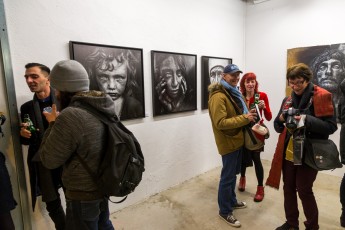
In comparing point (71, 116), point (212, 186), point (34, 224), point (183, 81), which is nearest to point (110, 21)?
point (183, 81)

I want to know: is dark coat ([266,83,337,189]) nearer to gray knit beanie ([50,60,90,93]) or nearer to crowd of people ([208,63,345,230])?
crowd of people ([208,63,345,230])

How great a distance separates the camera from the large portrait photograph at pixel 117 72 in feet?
6.88

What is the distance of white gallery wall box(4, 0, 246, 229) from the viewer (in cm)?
182

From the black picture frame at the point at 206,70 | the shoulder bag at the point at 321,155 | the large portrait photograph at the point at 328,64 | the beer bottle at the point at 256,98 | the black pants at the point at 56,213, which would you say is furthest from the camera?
the black picture frame at the point at 206,70

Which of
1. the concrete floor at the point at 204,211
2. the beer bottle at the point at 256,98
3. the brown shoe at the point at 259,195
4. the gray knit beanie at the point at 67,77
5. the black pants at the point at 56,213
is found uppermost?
the gray knit beanie at the point at 67,77

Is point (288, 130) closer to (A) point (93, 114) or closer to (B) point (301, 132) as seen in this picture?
(B) point (301, 132)

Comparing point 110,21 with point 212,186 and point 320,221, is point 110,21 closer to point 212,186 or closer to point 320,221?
point 212,186

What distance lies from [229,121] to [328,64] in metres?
2.21

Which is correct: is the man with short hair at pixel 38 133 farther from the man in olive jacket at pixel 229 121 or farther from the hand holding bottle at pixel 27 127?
the man in olive jacket at pixel 229 121

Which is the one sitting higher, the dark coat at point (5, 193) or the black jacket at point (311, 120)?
the black jacket at point (311, 120)

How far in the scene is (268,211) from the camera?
8.01 ft

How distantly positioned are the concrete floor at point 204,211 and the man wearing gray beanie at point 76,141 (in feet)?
3.82

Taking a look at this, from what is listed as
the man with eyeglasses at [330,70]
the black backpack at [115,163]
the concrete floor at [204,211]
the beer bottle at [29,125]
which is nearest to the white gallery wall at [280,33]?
the man with eyeglasses at [330,70]

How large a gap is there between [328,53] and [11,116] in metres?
3.82
